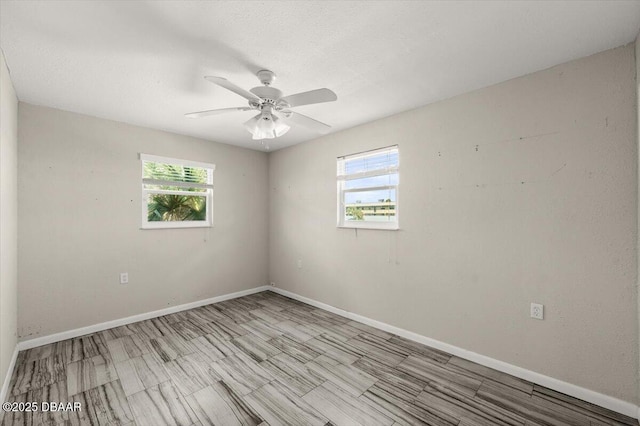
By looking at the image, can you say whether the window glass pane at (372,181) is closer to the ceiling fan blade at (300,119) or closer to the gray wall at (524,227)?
the gray wall at (524,227)

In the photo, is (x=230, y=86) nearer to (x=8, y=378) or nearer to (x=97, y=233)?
(x=97, y=233)

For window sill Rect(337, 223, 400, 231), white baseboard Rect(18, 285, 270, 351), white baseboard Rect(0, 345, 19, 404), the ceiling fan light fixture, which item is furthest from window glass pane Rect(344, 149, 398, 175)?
white baseboard Rect(0, 345, 19, 404)

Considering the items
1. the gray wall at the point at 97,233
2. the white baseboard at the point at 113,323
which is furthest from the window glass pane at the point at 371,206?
the white baseboard at the point at 113,323

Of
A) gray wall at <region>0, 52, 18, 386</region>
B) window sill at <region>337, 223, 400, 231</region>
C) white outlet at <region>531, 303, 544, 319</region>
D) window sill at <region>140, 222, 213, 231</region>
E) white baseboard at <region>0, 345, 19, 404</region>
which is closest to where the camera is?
white baseboard at <region>0, 345, 19, 404</region>

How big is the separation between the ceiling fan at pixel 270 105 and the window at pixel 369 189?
1.00 meters

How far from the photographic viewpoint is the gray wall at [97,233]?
278 cm

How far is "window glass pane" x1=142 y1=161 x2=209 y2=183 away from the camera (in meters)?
3.57

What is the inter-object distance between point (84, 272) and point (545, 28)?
4.50 m

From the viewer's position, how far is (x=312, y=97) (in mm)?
1946

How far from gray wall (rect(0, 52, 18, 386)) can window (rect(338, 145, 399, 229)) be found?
307cm

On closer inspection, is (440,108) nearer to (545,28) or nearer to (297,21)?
(545,28)

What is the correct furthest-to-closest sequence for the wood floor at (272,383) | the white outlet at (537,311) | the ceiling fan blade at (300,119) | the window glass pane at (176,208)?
the window glass pane at (176,208) → the ceiling fan blade at (300,119) → the white outlet at (537,311) → the wood floor at (272,383)

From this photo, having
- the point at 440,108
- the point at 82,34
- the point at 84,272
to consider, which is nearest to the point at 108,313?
the point at 84,272

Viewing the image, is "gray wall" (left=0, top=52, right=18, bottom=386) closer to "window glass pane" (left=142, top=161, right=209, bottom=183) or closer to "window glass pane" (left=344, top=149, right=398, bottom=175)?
"window glass pane" (left=142, top=161, right=209, bottom=183)
